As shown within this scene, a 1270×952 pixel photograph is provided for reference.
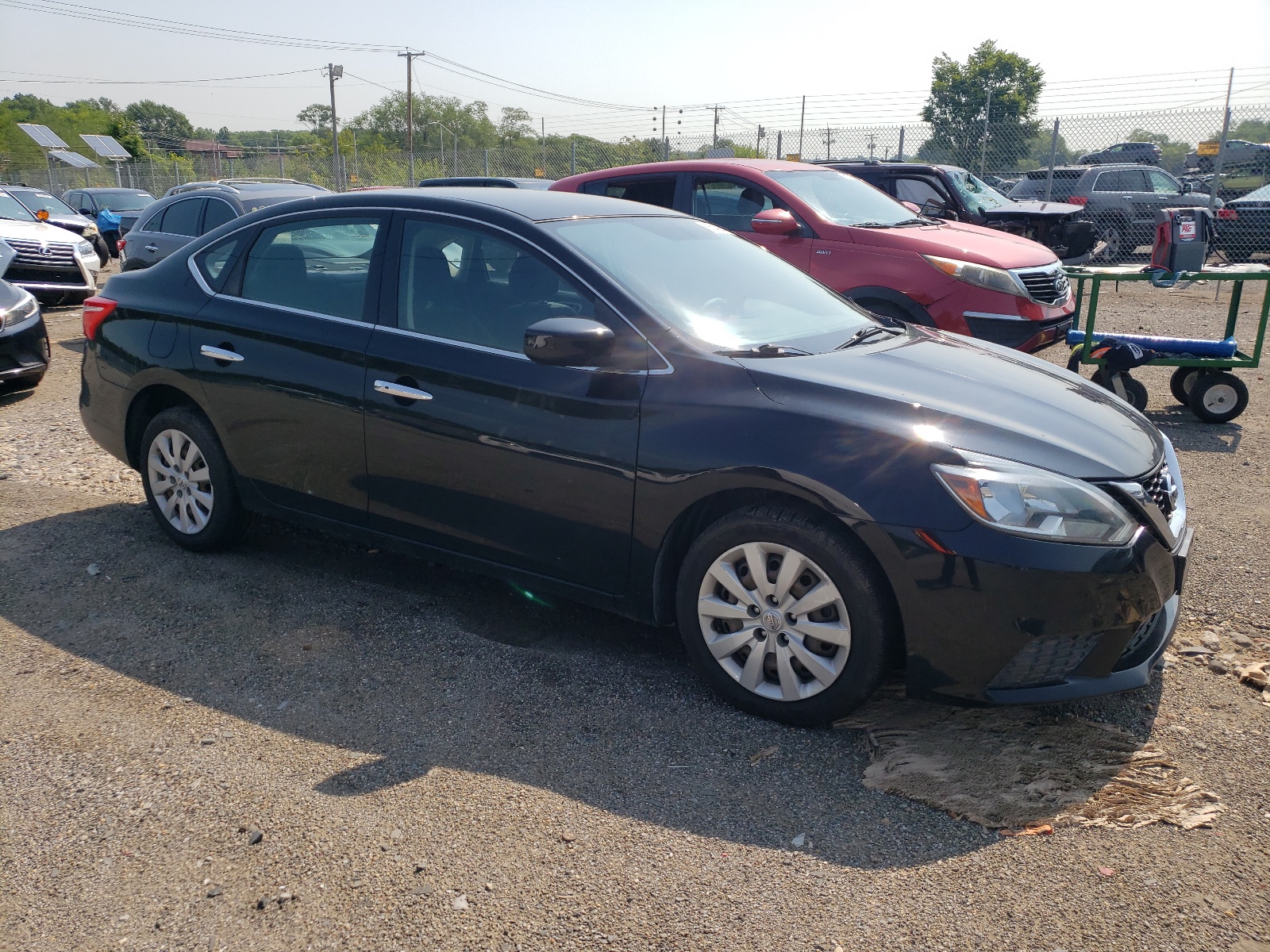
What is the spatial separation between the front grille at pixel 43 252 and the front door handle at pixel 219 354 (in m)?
9.86

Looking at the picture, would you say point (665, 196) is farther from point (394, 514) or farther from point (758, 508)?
point (758, 508)

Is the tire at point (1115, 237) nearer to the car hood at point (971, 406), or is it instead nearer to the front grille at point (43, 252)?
the car hood at point (971, 406)

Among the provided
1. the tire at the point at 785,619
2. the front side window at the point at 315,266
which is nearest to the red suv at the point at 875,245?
the front side window at the point at 315,266

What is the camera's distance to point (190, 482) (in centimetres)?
465

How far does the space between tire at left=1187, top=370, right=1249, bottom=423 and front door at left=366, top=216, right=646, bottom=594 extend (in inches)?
219

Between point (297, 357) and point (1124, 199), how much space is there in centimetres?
1772

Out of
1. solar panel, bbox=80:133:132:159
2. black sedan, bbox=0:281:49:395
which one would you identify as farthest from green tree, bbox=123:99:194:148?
black sedan, bbox=0:281:49:395

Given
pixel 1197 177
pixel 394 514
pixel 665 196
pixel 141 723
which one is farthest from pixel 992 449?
pixel 1197 177

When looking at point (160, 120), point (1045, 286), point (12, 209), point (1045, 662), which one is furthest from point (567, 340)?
point (160, 120)

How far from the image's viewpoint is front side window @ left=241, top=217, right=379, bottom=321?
4090 millimetres

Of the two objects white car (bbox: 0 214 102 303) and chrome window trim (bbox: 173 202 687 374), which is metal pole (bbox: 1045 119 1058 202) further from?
chrome window trim (bbox: 173 202 687 374)

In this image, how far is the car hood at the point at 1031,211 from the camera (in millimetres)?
13266

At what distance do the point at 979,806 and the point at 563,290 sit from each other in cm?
218

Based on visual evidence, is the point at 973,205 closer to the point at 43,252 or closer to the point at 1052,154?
the point at 1052,154
